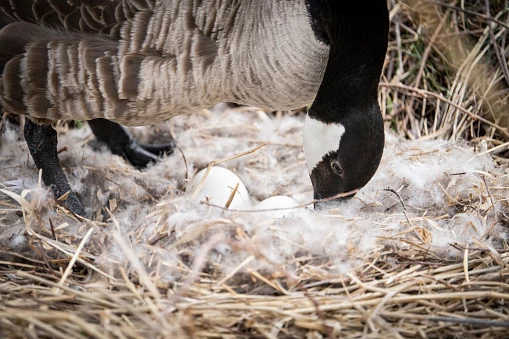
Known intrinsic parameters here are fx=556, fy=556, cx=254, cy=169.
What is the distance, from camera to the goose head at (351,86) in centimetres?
270

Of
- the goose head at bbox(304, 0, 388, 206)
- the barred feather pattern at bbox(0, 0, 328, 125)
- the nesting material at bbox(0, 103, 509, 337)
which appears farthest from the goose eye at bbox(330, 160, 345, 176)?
the barred feather pattern at bbox(0, 0, 328, 125)

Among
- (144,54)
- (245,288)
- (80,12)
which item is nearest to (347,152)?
(245,288)

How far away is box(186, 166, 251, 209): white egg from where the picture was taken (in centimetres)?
301

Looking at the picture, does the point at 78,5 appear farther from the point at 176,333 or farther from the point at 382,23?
the point at 176,333

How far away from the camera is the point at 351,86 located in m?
2.77

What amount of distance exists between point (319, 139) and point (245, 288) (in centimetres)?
101

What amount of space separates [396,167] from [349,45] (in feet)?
2.91

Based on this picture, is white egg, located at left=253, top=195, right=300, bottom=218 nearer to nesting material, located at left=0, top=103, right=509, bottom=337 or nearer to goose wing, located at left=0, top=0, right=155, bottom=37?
nesting material, located at left=0, top=103, right=509, bottom=337

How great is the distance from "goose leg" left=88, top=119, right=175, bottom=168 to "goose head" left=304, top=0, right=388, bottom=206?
153 cm

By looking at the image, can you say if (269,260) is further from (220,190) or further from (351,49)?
(351,49)

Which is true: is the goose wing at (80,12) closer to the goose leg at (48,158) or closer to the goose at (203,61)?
the goose at (203,61)

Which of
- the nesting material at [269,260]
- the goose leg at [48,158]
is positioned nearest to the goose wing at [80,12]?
the goose leg at [48,158]

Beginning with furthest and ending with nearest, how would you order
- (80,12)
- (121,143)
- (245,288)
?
(121,143)
(80,12)
(245,288)

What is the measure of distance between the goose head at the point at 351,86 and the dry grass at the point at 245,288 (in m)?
0.33
